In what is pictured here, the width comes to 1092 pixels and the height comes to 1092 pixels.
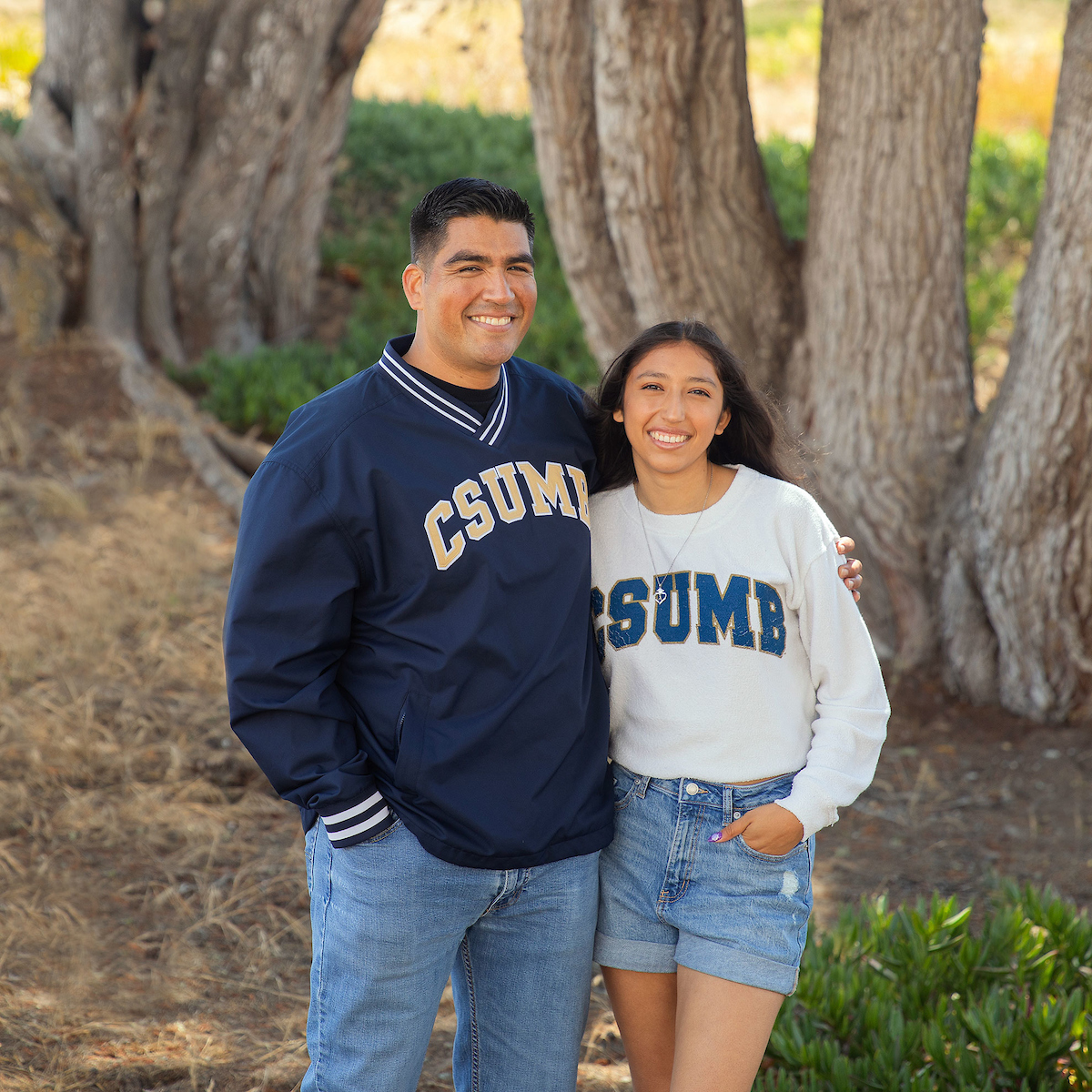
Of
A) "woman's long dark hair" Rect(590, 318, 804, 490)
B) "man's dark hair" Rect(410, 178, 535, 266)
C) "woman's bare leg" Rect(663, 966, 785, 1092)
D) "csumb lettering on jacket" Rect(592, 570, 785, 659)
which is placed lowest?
"woman's bare leg" Rect(663, 966, 785, 1092)

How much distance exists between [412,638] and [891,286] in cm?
339

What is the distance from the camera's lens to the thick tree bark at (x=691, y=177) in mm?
4359

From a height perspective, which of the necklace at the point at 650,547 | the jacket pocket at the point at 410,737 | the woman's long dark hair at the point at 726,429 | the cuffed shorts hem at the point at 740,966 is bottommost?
the cuffed shorts hem at the point at 740,966

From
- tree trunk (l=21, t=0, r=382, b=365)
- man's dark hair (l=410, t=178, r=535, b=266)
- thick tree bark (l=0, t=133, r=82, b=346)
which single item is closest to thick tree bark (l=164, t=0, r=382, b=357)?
tree trunk (l=21, t=0, r=382, b=365)

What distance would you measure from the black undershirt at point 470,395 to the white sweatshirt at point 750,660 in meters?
0.46

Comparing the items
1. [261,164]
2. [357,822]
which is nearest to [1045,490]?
[357,822]

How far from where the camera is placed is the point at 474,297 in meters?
2.25

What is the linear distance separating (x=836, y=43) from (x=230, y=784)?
12.8ft

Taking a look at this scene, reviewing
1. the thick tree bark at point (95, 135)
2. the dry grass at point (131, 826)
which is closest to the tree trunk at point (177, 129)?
the thick tree bark at point (95, 135)

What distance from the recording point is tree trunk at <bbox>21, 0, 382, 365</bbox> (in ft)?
26.3

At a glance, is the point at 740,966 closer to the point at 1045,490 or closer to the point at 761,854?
the point at 761,854

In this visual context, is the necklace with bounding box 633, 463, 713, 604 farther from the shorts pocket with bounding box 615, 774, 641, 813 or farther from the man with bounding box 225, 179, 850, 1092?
the shorts pocket with bounding box 615, 774, 641, 813

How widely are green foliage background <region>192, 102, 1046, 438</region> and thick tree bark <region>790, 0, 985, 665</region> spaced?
244 centimetres

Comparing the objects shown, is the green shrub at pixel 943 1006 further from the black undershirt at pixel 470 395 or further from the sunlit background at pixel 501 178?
the sunlit background at pixel 501 178
